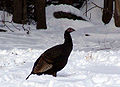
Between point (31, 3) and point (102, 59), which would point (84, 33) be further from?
point (102, 59)

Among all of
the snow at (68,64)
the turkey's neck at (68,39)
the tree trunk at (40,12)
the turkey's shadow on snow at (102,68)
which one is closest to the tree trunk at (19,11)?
the tree trunk at (40,12)

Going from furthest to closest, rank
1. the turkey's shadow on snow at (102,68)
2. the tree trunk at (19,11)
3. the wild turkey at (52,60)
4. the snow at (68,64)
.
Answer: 1. the tree trunk at (19,11)
2. the turkey's shadow on snow at (102,68)
3. the wild turkey at (52,60)
4. the snow at (68,64)

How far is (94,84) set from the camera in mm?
5902

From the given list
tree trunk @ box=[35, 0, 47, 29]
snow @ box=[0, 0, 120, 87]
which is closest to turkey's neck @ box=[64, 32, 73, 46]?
snow @ box=[0, 0, 120, 87]

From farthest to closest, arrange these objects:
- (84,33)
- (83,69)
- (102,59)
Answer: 1. (84,33)
2. (102,59)
3. (83,69)

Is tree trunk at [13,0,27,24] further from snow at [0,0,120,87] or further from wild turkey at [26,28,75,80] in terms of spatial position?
wild turkey at [26,28,75,80]

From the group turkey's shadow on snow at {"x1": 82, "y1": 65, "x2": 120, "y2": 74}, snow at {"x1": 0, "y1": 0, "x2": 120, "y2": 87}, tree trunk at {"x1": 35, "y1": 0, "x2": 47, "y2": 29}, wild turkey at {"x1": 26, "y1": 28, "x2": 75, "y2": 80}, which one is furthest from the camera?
tree trunk at {"x1": 35, "y1": 0, "x2": 47, "y2": 29}

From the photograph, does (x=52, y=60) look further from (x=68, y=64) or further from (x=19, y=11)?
(x=19, y=11)

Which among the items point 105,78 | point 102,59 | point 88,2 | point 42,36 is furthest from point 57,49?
point 88,2

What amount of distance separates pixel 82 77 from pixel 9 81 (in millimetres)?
1235

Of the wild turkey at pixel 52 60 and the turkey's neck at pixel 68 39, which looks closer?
the wild turkey at pixel 52 60

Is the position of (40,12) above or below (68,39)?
below

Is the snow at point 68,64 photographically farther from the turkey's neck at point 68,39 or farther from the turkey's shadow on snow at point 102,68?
the turkey's neck at point 68,39

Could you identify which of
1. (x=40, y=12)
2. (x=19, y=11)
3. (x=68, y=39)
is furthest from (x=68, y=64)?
(x=19, y=11)
